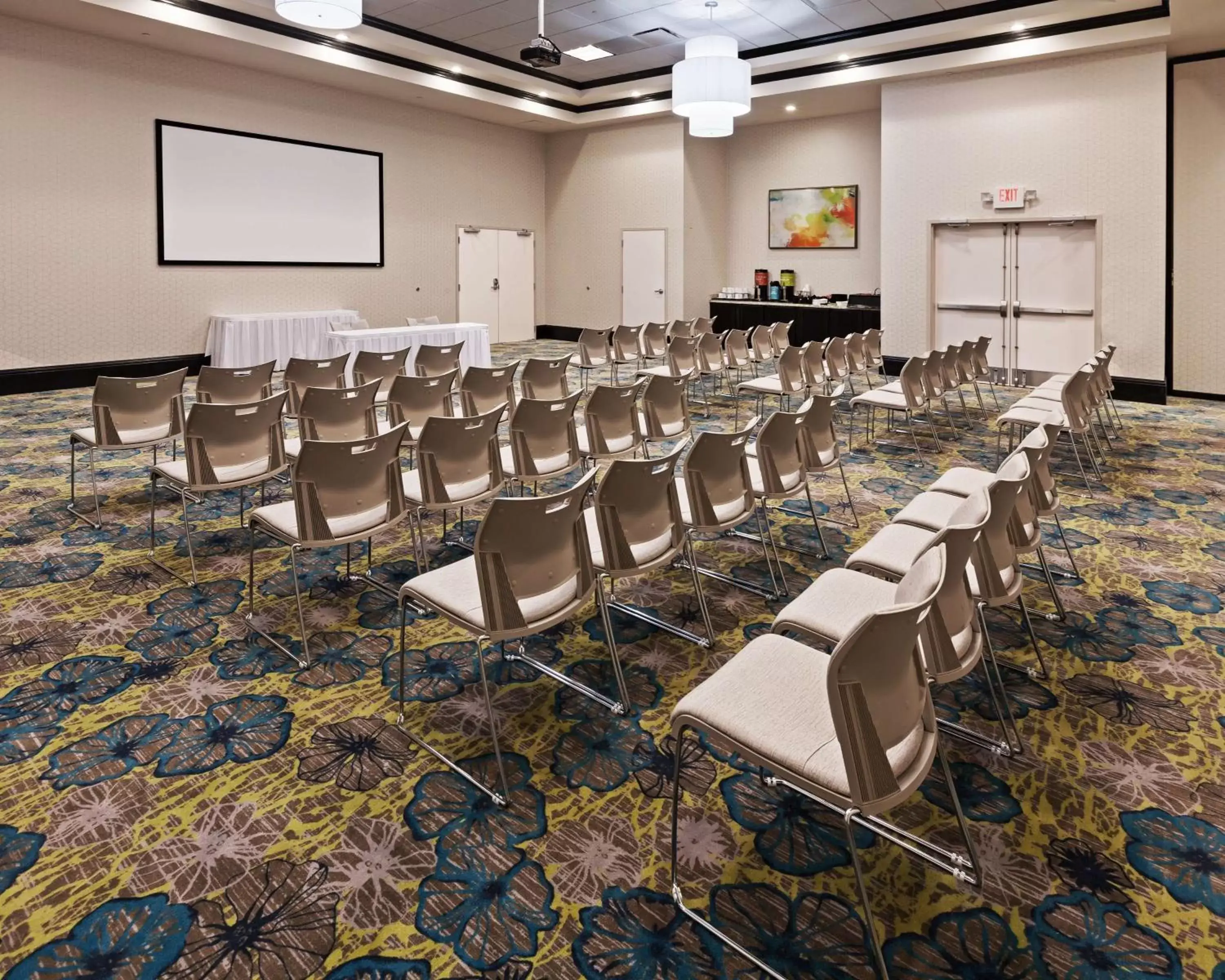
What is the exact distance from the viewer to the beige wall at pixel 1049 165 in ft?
33.7

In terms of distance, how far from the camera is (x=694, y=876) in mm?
2279

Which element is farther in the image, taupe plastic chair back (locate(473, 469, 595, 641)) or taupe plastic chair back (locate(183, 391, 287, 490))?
taupe plastic chair back (locate(183, 391, 287, 490))

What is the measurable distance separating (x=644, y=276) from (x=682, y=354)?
7.18 metres

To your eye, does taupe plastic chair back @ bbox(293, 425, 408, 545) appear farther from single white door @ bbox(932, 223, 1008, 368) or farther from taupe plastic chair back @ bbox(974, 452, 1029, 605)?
single white door @ bbox(932, 223, 1008, 368)

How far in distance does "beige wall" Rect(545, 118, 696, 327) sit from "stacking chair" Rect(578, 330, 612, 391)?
17.5 ft

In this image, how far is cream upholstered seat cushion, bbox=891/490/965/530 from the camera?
144 inches

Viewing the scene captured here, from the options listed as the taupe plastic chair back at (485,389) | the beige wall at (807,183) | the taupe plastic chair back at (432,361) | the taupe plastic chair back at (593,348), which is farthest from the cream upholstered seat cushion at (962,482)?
the beige wall at (807,183)

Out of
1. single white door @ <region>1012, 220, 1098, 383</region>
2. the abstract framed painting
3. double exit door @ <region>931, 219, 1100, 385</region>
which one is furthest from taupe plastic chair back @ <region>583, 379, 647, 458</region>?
the abstract framed painting

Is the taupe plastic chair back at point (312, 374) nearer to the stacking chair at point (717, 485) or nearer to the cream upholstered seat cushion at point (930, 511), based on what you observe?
the stacking chair at point (717, 485)

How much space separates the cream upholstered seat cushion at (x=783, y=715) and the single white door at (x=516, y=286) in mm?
15314

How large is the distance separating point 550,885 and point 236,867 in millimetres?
866

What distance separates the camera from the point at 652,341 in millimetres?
11148

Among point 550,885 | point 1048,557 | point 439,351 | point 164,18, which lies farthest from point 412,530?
point 164,18

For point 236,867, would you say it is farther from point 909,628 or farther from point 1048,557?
point 1048,557
